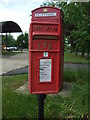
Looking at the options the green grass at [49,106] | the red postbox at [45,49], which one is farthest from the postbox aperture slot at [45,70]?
the green grass at [49,106]

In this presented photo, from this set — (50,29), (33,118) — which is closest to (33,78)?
(50,29)

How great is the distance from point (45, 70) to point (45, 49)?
11.7 inches

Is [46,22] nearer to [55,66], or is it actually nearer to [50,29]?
[50,29]

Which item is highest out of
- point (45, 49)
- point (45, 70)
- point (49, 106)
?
point (45, 49)

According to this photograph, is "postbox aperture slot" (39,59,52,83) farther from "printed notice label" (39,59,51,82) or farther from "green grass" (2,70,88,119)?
"green grass" (2,70,88,119)

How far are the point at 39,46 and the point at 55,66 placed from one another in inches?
14.5

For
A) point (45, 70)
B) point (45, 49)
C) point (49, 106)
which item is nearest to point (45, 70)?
point (45, 70)

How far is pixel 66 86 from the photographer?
678 centimetres

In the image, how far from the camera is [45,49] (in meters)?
3.32

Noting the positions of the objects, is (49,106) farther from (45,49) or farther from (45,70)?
(45,49)

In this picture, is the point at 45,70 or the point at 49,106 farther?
the point at 49,106

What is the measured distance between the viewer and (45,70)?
11.1 ft

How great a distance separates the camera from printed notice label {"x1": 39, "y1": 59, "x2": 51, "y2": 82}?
11.0 feet

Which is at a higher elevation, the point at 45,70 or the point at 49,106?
→ the point at 45,70
